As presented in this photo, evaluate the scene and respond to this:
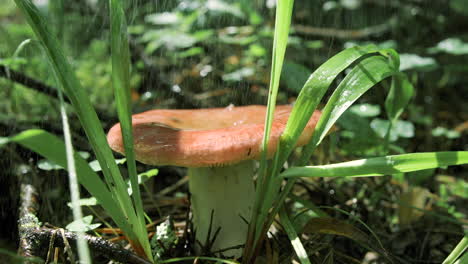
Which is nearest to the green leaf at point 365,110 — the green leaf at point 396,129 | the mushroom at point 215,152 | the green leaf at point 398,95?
the green leaf at point 396,129

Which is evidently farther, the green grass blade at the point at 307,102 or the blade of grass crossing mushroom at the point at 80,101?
the green grass blade at the point at 307,102

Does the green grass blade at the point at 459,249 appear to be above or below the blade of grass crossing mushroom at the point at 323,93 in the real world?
below

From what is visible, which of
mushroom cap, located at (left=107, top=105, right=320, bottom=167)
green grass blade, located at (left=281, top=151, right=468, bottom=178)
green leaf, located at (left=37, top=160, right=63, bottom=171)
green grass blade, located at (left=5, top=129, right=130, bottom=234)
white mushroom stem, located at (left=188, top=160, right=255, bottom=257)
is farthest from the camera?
green leaf, located at (left=37, top=160, right=63, bottom=171)

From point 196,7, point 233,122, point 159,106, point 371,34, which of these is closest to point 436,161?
point 233,122

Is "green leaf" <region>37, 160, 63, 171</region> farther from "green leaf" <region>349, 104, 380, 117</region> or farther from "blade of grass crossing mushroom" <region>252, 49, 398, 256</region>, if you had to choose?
"green leaf" <region>349, 104, 380, 117</region>

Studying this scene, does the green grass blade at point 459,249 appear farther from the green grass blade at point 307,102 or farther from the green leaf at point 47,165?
the green leaf at point 47,165

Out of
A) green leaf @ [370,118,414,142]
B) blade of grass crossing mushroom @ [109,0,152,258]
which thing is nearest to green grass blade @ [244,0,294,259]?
blade of grass crossing mushroom @ [109,0,152,258]

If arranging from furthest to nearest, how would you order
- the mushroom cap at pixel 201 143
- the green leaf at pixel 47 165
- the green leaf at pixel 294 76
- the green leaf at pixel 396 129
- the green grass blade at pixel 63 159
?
the green leaf at pixel 396 129 → the green leaf at pixel 294 76 → the green leaf at pixel 47 165 → the mushroom cap at pixel 201 143 → the green grass blade at pixel 63 159
